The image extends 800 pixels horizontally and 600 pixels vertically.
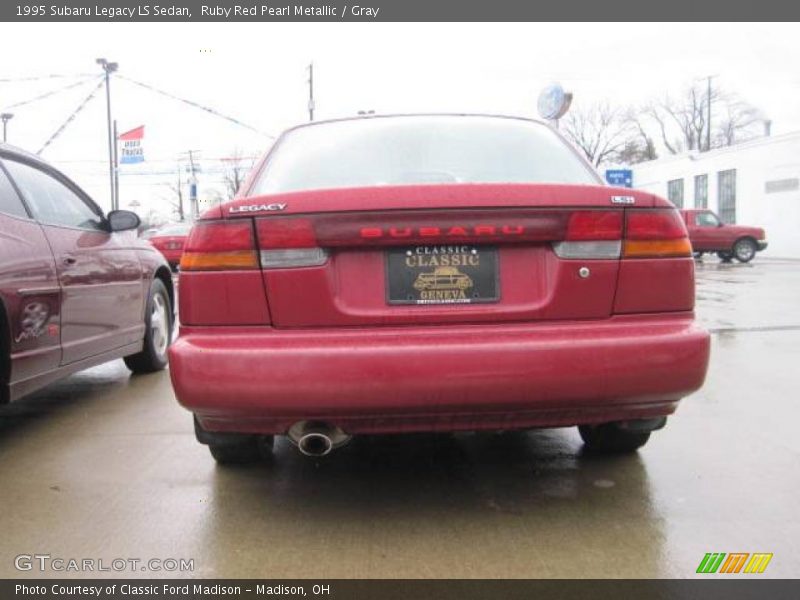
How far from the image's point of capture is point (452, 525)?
272 centimetres

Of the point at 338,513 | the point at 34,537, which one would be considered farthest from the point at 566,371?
the point at 34,537

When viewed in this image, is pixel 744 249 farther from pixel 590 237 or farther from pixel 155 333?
pixel 590 237

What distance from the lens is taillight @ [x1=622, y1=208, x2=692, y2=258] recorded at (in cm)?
265

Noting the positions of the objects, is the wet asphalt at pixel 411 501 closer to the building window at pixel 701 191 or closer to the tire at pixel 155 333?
the tire at pixel 155 333

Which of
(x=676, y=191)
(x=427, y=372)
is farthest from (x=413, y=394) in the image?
(x=676, y=191)

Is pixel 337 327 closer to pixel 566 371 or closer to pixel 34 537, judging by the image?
pixel 566 371

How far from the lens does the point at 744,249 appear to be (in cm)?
2402

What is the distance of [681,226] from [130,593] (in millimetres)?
2266

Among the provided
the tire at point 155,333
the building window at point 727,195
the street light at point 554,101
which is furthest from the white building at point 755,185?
the tire at point 155,333

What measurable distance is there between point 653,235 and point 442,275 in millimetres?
793

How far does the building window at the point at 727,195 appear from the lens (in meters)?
30.8

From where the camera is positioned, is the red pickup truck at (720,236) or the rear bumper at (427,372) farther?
the red pickup truck at (720,236)

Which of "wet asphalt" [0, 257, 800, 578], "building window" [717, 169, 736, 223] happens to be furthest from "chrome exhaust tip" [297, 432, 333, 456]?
"building window" [717, 169, 736, 223]

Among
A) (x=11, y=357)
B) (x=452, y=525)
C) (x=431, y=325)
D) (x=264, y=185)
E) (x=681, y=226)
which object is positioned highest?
(x=264, y=185)
